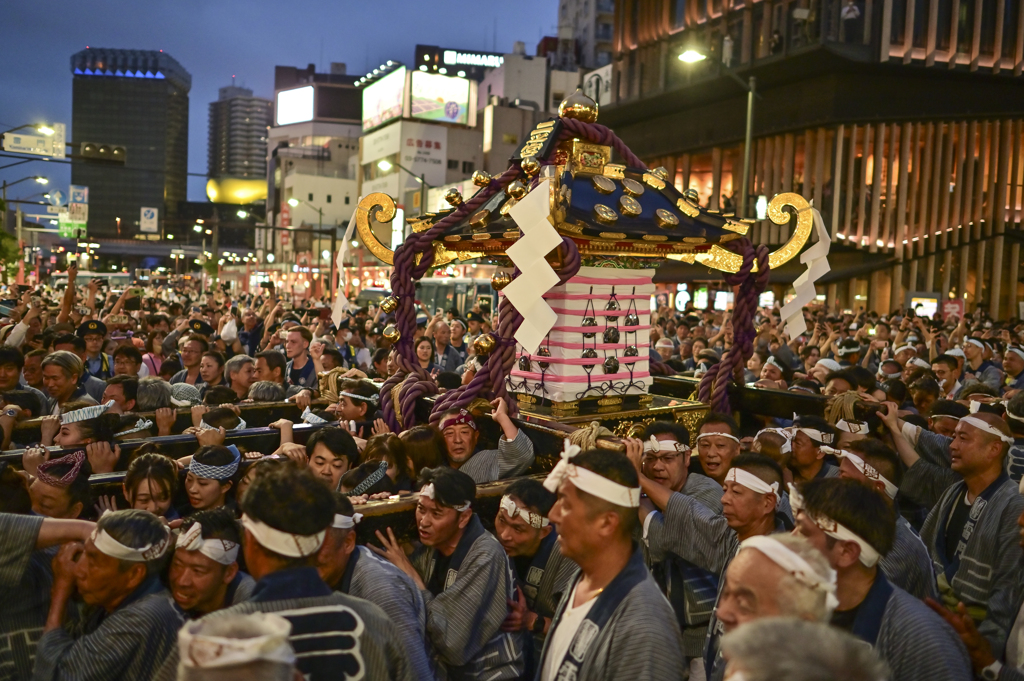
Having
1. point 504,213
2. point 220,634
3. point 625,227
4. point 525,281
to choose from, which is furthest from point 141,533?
point 625,227

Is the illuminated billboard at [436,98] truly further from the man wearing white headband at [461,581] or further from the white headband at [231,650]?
the white headband at [231,650]

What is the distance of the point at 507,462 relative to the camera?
16.7 feet

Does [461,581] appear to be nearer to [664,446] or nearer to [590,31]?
[664,446]

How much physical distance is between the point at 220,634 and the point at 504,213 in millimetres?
3903

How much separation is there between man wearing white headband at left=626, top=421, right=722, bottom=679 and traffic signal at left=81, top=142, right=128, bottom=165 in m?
21.6

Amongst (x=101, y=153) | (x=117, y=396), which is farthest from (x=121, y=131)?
(x=117, y=396)

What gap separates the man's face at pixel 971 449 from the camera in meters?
4.24

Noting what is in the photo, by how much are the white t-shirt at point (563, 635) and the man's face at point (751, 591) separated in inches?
19.7

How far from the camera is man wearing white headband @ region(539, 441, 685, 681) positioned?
2.44 metres

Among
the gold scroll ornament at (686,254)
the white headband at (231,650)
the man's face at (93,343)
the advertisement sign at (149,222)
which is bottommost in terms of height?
the white headband at (231,650)

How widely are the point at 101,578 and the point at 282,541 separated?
984 mm

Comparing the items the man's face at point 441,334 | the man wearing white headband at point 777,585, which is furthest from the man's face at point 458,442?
the man's face at point 441,334

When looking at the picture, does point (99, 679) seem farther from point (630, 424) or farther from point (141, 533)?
point (630, 424)

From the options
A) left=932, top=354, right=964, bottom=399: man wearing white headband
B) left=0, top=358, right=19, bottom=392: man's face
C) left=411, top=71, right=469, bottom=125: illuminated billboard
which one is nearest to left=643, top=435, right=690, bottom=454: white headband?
left=0, top=358, right=19, bottom=392: man's face
